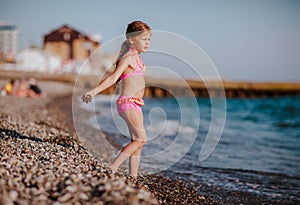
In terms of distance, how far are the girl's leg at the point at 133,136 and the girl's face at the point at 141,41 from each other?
70 cm

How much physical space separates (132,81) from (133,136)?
0.61 metres

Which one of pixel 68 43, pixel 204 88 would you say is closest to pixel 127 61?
pixel 204 88

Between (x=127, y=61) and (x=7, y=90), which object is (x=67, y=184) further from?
(x=7, y=90)

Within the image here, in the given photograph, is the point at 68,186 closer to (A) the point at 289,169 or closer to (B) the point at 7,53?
(A) the point at 289,169

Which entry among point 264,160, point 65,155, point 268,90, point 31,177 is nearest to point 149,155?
point 264,160

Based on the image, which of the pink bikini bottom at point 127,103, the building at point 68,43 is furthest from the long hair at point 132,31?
the building at point 68,43

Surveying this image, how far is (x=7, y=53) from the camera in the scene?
192 ft

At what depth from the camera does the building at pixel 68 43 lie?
51.5 m

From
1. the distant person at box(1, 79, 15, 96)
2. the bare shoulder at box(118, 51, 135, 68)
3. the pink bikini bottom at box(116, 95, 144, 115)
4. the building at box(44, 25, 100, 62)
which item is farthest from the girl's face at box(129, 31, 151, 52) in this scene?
the building at box(44, 25, 100, 62)

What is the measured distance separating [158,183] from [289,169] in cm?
346

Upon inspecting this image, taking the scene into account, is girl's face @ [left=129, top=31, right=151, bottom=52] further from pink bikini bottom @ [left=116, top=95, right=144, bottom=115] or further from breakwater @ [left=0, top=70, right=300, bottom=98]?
breakwater @ [left=0, top=70, right=300, bottom=98]

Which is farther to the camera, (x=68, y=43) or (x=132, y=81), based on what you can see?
(x=68, y=43)

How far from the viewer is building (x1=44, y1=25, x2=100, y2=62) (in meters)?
51.5

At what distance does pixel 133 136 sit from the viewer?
14.3ft
